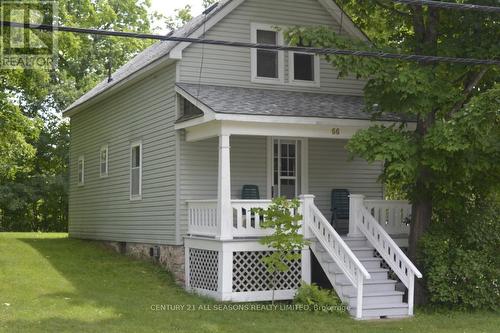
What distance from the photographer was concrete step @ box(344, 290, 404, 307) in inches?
542

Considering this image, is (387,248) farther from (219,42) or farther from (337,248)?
(219,42)

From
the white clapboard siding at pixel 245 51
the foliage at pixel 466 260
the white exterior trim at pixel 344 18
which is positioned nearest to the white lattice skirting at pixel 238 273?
the foliage at pixel 466 260

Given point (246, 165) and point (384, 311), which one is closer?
point (384, 311)

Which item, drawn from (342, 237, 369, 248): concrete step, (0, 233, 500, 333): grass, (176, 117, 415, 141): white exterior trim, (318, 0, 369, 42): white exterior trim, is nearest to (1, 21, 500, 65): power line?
(176, 117, 415, 141): white exterior trim

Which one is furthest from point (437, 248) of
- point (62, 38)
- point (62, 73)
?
point (62, 73)

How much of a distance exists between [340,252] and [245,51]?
597 cm

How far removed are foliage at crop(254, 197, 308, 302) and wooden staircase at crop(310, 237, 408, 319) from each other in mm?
720

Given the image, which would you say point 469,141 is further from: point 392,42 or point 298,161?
point 298,161

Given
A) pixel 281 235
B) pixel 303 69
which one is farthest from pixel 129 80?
pixel 281 235

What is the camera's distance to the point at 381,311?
13.6 meters

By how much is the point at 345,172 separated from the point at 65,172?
2446cm

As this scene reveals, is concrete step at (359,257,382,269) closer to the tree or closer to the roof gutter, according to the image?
the tree

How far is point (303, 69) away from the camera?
59.7ft

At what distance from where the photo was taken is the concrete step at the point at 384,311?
13.5 metres
